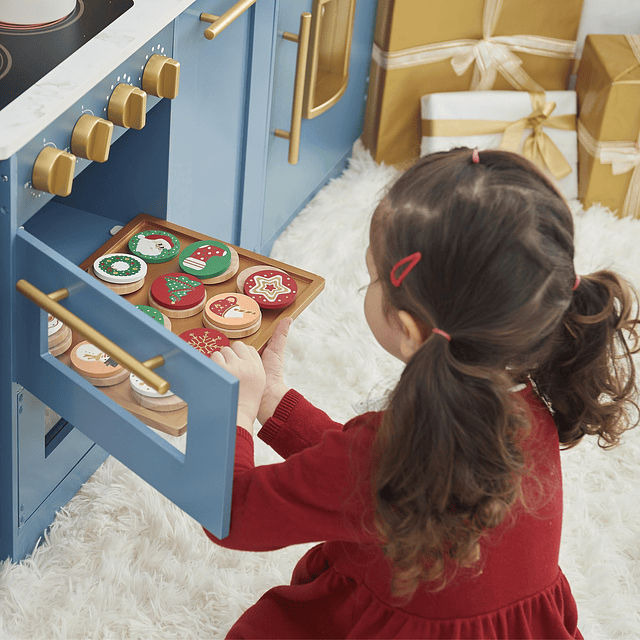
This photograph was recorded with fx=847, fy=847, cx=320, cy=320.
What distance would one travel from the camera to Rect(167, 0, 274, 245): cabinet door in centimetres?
112

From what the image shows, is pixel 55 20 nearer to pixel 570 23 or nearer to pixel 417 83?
pixel 417 83

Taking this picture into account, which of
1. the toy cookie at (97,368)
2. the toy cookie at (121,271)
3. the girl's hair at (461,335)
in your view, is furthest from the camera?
the toy cookie at (121,271)

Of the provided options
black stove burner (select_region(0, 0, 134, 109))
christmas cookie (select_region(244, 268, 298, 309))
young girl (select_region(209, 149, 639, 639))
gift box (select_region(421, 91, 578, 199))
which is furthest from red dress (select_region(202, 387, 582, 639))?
gift box (select_region(421, 91, 578, 199))

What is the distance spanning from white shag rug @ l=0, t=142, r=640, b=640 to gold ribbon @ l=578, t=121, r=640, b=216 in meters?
0.69

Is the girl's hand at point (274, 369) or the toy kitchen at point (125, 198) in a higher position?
the toy kitchen at point (125, 198)

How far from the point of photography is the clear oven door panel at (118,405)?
741 millimetres

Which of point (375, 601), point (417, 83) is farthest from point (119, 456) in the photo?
point (417, 83)

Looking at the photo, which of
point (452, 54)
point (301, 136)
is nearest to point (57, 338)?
point (301, 136)

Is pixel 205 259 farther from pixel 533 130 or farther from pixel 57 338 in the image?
pixel 533 130

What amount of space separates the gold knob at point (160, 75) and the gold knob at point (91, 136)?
0.39ft

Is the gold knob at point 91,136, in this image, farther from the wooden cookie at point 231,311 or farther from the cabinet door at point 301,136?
the cabinet door at point 301,136

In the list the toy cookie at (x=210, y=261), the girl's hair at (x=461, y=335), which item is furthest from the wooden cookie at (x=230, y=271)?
the girl's hair at (x=461, y=335)

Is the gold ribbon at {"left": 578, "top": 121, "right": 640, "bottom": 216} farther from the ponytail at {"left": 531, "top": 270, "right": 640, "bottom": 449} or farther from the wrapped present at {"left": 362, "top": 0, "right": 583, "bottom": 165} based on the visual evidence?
the ponytail at {"left": 531, "top": 270, "right": 640, "bottom": 449}

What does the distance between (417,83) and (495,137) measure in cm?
22
